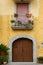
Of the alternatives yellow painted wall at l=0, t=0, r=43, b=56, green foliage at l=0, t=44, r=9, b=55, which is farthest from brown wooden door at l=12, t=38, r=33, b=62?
green foliage at l=0, t=44, r=9, b=55

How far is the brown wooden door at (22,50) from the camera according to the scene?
2984cm

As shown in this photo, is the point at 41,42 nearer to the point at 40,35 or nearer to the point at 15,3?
the point at 40,35

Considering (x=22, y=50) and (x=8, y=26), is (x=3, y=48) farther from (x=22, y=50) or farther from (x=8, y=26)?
(x=8, y=26)

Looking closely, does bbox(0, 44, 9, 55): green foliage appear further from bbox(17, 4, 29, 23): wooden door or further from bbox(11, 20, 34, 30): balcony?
bbox(17, 4, 29, 23): wooden door

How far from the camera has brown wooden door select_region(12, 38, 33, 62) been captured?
97.9 ft

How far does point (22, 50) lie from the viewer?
98.3 ft

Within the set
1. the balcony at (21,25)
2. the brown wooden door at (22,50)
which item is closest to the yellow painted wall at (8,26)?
the balcony at (21,25)

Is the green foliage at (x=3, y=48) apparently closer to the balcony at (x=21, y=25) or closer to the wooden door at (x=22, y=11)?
the balcony at (x=21, y=25)

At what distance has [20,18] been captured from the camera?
29500 mm

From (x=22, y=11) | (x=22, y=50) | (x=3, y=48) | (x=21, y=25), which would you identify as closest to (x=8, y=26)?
(x=21, y=25)

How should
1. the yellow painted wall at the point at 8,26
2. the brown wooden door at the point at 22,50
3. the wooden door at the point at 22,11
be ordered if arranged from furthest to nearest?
the brown wooden door at the point at 22,50, the wooden door at the point at 22,11, the yellow painted wall at the point at 8,26

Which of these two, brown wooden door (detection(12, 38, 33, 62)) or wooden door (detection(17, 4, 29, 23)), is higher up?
wooden door (detection(17, 4, 29, 23))

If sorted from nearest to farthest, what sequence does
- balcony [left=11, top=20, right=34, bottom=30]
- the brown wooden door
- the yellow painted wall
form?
balcony [left=11, top=20, right=34, bottom=30]
the yellow painted wall
the brown wooden door

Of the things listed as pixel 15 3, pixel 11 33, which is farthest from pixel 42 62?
pixel 15 3
